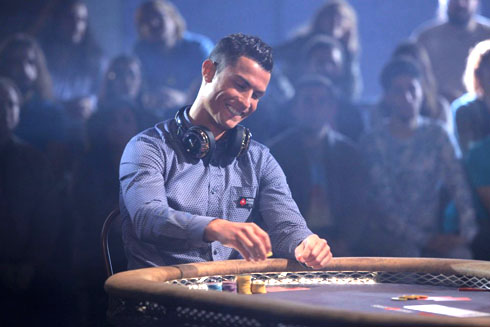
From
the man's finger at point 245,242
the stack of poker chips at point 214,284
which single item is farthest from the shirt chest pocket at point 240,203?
the man's finger at point 245,242

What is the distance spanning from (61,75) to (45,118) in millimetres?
285

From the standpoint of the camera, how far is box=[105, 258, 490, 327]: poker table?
80 cm

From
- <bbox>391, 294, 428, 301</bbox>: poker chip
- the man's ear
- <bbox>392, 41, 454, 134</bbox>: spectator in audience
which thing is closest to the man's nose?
the man's ear

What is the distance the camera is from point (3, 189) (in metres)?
3.74

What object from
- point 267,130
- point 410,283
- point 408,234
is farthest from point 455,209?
point 410,283

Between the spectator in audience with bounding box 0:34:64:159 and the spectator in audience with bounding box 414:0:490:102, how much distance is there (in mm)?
2220

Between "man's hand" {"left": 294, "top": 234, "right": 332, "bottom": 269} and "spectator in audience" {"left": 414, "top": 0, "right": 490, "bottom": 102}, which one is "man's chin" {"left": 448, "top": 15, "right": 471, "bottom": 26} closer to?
"spectator in audience" {"left": 414, "top": 0, "right": 490, "bottom": 102}

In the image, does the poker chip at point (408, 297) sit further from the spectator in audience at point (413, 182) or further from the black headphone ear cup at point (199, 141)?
the spectator in audience at point (413, 182)

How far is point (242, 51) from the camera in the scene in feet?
5.09

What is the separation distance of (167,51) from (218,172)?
2.20 meters

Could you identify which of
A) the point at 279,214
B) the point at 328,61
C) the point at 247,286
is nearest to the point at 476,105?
the point at 328,61

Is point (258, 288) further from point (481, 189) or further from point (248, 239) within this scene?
point (481, 189)

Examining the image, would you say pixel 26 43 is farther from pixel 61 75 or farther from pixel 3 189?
pixel 3 189

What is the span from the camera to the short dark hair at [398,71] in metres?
3.50
